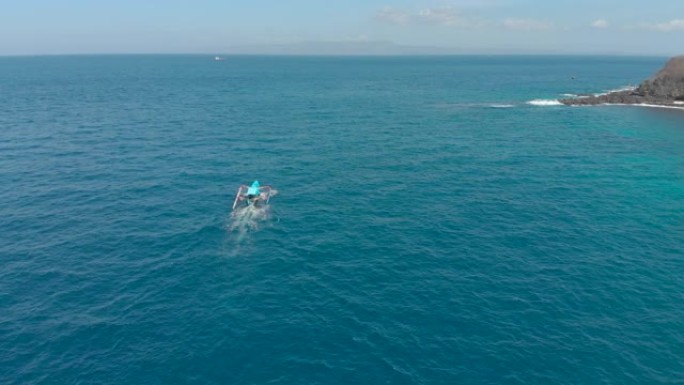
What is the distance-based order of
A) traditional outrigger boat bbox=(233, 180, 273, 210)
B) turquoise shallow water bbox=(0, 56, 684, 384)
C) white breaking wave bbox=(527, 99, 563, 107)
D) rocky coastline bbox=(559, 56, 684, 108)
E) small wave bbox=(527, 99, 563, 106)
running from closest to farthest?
turquoise shallow water bbox=(0, 56, 684, 384) → traditional outrigger boat bbox=(233, 180, 273, 210) → rocky coastline bbox=(559, 56, 684, 108) → white breaking wave bbox=(527, 99, 563, 107) → small wave bbox=(527, 99, 563, 106)

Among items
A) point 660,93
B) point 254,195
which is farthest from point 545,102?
point 254,195

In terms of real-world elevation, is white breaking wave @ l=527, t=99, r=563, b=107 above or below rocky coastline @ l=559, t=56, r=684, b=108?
below

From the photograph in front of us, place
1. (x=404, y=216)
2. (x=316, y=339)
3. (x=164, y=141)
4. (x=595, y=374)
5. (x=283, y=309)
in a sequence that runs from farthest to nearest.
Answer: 1. (x=164, y=141)
2. (x=404, y=216)
3. (x=283, y=309)
4. (x=316, y=339)
5. (x=595, y=374)

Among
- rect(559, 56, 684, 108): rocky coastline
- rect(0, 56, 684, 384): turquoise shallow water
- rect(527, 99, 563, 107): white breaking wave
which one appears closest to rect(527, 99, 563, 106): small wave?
rect(527, 99, 563, 107): white breaking wave

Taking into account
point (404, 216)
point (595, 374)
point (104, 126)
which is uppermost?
point (104, 126)

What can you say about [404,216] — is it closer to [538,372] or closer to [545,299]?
[545,299]

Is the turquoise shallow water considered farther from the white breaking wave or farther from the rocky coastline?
the white breaking wave

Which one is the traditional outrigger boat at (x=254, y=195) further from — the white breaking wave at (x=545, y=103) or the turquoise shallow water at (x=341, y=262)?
the white breaking wave at (x=545, y=103)

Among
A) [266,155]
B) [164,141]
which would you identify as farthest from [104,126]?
[266,155]
